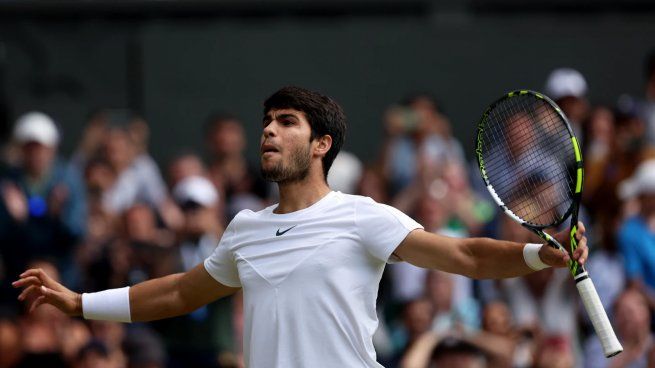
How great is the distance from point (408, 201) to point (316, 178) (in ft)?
16.1

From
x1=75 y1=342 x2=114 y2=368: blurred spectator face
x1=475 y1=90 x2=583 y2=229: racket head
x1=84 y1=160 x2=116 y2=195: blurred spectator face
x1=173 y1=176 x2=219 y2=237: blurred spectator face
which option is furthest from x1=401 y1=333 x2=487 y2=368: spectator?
x1=84 y1=160 x2=116 y2=195: blurred spectator face

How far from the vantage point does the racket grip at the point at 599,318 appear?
5750 millimetres

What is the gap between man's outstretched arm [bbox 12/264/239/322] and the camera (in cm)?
667

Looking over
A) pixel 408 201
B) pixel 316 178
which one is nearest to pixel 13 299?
pixel 408 201

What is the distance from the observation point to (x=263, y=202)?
11.8m

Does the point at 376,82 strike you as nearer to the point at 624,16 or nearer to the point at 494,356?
the point at 624,16

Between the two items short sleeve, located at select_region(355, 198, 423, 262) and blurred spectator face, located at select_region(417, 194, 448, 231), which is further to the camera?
blurred spectator face, located at select_region(417, 194, 448, 231)

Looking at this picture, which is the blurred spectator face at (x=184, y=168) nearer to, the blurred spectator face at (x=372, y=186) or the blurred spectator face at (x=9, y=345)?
the blurred spectator face at (x=372, y=186)

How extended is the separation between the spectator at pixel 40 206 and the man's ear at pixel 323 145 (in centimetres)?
485

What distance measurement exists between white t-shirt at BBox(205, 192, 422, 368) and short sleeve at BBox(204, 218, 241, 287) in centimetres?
22

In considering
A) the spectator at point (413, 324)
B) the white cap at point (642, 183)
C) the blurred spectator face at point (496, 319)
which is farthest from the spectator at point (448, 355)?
the white cap at point (642, 183)

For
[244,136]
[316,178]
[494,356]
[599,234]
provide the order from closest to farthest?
[316,178], [494,356], [599,234], [244,136]

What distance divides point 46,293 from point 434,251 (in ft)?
5.58

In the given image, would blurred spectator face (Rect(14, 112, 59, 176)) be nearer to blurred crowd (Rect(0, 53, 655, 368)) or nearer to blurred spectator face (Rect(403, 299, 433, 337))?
blurred crowd (Rect(0, 53, 655, 368))
